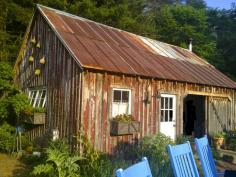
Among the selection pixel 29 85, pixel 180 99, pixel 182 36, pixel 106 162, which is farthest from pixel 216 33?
pixel 106 162

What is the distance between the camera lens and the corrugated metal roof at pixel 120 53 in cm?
1102

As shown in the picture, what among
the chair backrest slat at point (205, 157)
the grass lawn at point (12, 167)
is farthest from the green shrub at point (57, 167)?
the chair backrest slat at point (205, 157)

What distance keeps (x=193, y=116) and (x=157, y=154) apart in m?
9.02

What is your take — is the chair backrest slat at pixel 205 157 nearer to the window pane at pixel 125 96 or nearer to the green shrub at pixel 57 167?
the green shrub at pixel 57 167

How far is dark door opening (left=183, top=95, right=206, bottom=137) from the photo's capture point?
57.9 feet

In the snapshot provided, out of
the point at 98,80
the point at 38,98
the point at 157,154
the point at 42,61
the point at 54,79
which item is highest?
the point at 42,61

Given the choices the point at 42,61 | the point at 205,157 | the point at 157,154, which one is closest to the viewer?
the point at 205,157

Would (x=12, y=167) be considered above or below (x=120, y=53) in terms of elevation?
below

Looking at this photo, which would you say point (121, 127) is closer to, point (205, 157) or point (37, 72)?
point (37, 72)

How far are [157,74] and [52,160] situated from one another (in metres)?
5.35

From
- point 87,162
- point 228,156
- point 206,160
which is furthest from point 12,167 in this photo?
point 228,156

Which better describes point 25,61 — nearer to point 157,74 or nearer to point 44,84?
point 44,84

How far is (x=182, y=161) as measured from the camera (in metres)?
4.12

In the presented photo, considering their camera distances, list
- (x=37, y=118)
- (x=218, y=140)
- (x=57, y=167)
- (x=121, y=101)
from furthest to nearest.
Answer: (x=218, y=140), (x=37, y=118), (x=121, y=101), (x=57, y=167)
